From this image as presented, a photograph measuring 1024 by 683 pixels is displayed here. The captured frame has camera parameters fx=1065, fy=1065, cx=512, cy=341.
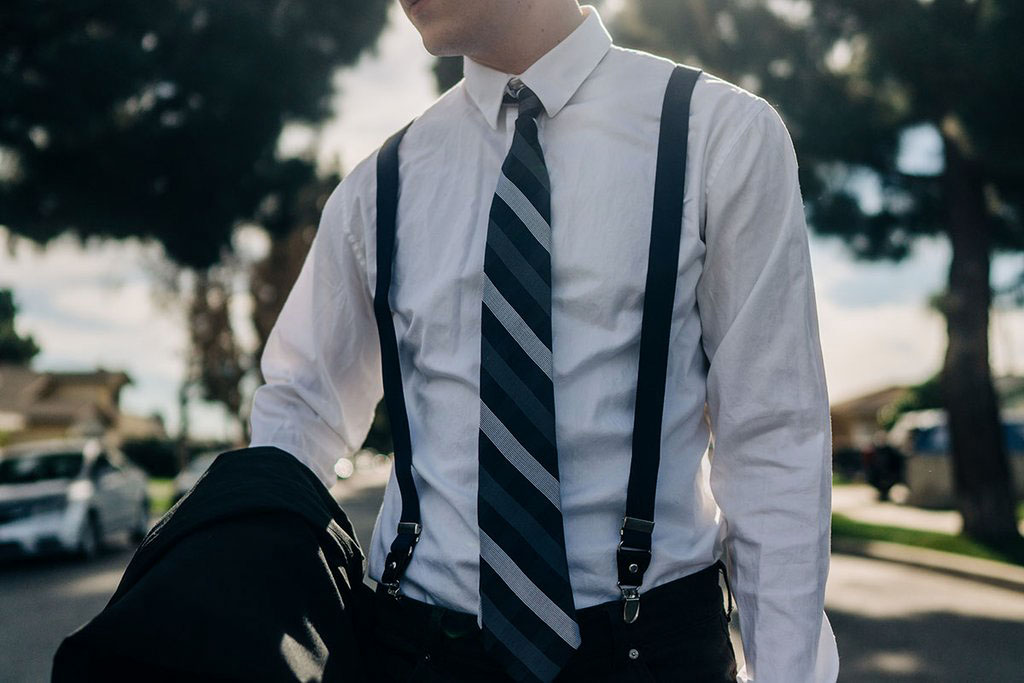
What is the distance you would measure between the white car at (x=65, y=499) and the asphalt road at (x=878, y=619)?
0.36 meters

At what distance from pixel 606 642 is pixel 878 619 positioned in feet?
22.4

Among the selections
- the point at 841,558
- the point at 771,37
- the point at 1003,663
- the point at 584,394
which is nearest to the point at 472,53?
the point at 584,394

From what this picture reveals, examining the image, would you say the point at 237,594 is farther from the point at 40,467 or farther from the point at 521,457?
the point at 40,467

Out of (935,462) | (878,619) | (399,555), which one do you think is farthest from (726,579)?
(935,462)

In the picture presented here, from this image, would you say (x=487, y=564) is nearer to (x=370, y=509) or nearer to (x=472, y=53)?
(x=472, y=53)

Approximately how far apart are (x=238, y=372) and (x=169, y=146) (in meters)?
25.9

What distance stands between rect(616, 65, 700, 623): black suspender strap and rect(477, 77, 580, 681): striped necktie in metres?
0.08

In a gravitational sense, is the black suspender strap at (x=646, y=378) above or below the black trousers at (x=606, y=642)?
above

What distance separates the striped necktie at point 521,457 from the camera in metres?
1.26

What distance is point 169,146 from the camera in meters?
13.2

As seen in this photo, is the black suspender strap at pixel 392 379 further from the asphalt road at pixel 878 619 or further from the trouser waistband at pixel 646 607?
the asphalt road at pixel 878 619

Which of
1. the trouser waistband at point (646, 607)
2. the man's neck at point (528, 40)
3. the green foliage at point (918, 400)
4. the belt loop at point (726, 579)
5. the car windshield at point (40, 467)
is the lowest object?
the green foliage at point (918, 400)

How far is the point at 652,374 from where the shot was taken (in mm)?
1314

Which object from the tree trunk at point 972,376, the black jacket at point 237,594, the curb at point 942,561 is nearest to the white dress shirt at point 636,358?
the black jacket at point 237,594
